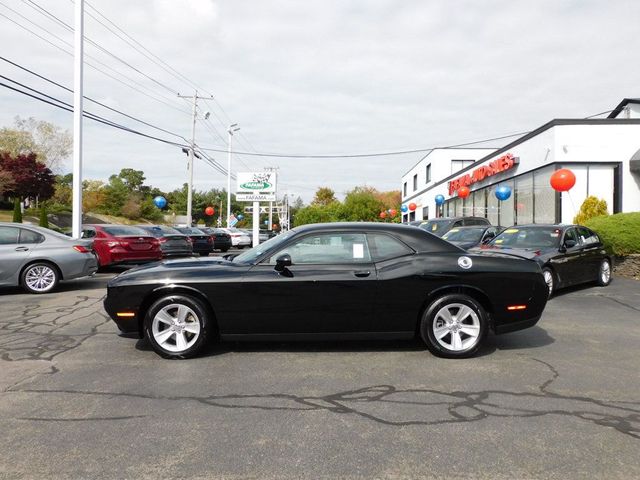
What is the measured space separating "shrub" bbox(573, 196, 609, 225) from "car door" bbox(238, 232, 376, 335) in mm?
16130

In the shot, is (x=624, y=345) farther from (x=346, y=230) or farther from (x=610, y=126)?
(x=610, y=126)

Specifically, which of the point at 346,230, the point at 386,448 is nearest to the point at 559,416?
the point at 386,448

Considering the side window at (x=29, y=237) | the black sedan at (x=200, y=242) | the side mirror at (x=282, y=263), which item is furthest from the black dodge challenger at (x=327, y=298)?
the black sedan at (x=200, y=242)

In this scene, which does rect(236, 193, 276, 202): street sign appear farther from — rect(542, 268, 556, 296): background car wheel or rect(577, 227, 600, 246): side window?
rect(542, 268, 556, 296): background car wheel

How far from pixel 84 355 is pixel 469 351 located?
4.18 metres

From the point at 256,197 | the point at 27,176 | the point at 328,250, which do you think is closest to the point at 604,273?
the point at 328,250

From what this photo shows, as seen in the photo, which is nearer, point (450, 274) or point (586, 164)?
point (450, 274)

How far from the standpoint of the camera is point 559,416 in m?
3.68

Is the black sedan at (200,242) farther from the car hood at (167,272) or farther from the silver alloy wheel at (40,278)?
the car hood at (167,272)

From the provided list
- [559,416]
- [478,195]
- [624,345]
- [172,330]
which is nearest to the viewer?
[559,416]

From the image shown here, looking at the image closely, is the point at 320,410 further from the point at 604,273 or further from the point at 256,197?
the point at 256,197

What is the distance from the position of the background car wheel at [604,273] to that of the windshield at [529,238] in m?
1.75

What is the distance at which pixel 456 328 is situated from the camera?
5234 mm

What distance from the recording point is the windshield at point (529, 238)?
9907mm
